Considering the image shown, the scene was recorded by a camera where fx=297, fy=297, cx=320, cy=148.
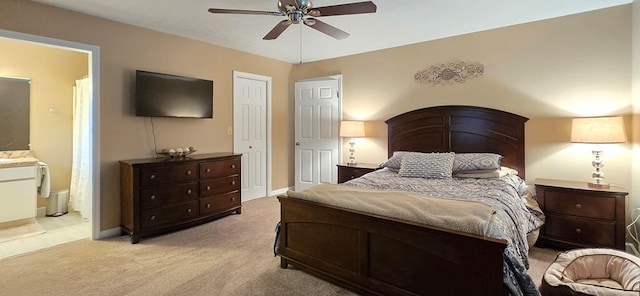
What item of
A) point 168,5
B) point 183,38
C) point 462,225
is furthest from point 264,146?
point 462,225

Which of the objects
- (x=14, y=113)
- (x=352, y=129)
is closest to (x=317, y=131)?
(x=352, y=129)

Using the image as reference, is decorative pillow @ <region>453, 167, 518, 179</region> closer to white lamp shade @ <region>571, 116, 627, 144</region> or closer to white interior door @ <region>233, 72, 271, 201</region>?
white lamp shade @ <region>571, 116, 627, 144</region>

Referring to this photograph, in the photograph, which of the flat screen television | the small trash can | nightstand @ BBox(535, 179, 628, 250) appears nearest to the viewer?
nightstand @ BBox(535, 179, 628, 250)

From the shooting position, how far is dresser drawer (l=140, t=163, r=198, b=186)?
3.17 metres

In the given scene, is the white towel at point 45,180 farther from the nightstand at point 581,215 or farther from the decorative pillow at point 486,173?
the nightstand at point 581,215

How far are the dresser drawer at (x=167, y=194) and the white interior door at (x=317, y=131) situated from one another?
2.11m

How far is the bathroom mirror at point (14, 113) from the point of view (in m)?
3.73

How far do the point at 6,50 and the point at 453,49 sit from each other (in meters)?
5.65

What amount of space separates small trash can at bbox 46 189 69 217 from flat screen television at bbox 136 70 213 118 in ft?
6.42

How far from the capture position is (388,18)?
3.24 meters

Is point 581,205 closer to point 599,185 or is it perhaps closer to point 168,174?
point 599,185

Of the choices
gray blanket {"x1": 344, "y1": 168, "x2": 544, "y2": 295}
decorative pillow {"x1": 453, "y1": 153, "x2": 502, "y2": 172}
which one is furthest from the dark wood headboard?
gray blanket {"x1": 344, "y1": 168, "x2": 544, "y2": 295}

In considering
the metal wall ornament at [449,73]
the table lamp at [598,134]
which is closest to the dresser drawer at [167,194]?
the metal wall ornament at [449,73]

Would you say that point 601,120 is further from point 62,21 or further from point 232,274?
point 62,21
